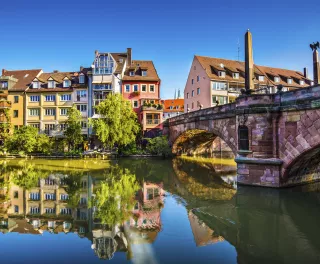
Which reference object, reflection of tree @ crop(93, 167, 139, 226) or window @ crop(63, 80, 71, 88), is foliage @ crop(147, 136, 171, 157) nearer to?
reflection of tree @ crop(93, 167, 139, 226)

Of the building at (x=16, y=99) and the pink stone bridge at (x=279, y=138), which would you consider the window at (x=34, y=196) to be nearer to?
the pink stone bridge at (x=279, y=138)

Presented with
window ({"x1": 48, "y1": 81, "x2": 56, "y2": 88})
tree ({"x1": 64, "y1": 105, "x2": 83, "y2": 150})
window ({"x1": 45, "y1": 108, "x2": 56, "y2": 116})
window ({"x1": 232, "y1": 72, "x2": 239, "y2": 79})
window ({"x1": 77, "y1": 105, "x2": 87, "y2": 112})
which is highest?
window ({"x1": 232, "y1": 72, "x2": 239, "y2": 79})

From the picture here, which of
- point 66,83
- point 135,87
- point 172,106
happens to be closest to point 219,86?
point 135,87

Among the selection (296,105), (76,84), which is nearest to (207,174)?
(296,105)

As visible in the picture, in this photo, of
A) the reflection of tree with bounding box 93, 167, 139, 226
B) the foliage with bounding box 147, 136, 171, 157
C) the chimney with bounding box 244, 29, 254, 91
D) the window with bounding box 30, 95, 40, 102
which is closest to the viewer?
the reflection of tree with bounding box 93, 167, 139, 226

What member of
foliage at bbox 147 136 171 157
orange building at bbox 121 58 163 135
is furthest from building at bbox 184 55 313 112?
foliage at bbox 147 136 171 157

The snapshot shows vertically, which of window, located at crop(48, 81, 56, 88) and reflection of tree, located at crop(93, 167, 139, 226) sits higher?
window, located at crop(48, 81, 56, 88)

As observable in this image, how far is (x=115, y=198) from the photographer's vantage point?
47.9 ft

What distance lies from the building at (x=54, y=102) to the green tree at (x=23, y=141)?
553 centimetres

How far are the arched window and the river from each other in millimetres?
2826

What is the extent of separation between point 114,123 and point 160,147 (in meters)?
7.04

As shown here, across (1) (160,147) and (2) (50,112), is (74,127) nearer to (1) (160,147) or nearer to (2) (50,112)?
(2) (50,112)

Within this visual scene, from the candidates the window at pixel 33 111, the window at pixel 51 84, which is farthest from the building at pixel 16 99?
the window at pixel 51 84

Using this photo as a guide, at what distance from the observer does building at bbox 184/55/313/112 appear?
145 feet
